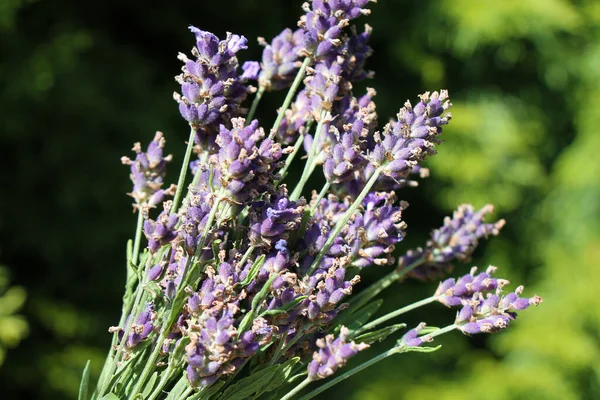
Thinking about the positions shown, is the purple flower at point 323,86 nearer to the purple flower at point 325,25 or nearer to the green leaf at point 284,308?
the purple flower at point 325,25

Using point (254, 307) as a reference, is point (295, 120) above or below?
above

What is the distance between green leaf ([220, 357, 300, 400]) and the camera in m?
0.60

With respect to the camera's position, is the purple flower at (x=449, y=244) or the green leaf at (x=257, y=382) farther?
the purple flower at (x=449, y=244)

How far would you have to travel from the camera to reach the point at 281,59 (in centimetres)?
71

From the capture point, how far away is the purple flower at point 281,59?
0.70 metres

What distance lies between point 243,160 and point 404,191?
6.26 ft

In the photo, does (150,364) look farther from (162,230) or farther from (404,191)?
(404,191)

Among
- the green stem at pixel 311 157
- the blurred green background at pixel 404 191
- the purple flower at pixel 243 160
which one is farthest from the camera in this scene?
the blurred green background at pixel 404 191

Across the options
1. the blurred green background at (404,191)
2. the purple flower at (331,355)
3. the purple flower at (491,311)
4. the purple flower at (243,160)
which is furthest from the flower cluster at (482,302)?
the blurred green background at (404,191)

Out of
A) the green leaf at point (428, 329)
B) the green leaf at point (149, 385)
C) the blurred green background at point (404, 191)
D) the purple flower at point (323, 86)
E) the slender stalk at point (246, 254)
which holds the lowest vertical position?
the green leaf at point (428, 329)

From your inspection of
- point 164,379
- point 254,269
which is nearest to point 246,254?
point 254,269

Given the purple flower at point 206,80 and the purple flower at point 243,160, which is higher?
the purple flower at point 206,80

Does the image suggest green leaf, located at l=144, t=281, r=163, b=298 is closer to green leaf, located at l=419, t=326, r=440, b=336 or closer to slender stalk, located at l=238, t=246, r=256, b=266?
slender stalk, located at l=238, t=246, r=256, b=266

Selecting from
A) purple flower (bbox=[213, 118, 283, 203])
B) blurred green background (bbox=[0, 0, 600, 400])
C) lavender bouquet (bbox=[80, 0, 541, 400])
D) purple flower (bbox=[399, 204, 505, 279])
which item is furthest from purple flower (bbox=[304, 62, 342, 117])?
blurred green background (bbox=[0, 0, 600, 400])
